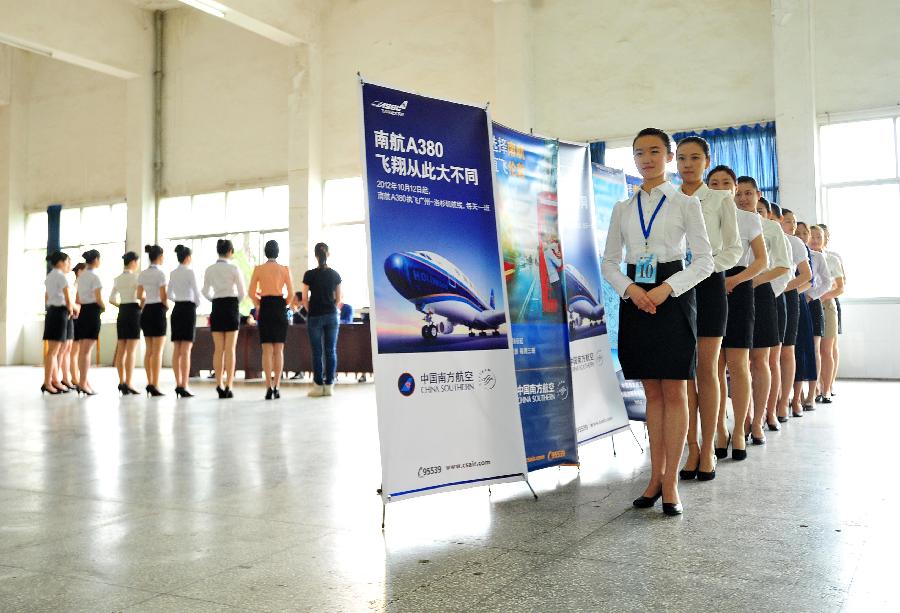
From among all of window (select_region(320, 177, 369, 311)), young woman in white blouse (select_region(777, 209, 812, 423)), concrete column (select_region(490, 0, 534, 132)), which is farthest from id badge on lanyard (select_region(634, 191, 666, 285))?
window (select_region(320, 177, 369, 311))

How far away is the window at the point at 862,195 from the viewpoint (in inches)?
412

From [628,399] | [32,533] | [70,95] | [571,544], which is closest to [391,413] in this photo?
[571,544]

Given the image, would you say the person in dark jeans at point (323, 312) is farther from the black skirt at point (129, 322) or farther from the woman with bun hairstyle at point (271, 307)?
the black skirt at point (129, 322)

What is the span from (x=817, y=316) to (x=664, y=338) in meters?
4.34

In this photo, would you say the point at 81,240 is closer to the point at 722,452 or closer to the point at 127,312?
the point at 127,312

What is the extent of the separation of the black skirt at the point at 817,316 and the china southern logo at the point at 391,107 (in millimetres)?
4890

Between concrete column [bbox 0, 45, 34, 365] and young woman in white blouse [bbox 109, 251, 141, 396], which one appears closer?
young woman in white blouse [bbox 109, 251, 141, 396]

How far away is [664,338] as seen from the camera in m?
2.99

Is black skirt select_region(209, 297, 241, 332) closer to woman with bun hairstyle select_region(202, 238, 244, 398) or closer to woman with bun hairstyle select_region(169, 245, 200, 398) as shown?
woman with bun hairstyle select_region(202, 238, 244, 398)

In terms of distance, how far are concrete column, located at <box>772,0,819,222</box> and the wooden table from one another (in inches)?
231

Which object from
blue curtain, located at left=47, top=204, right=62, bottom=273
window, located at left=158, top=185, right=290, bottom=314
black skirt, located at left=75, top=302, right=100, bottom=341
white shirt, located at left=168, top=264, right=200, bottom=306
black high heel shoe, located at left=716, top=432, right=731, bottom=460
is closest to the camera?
black high heel shoe, located at left=716, top=432, right=731, bottom=460

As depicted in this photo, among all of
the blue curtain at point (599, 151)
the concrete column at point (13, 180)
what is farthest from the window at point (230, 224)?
the blue curtain at point (599, 151)

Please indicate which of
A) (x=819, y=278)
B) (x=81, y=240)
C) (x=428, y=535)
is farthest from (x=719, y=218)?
(x=81, y=240)

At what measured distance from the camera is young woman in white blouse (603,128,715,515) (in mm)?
2967
